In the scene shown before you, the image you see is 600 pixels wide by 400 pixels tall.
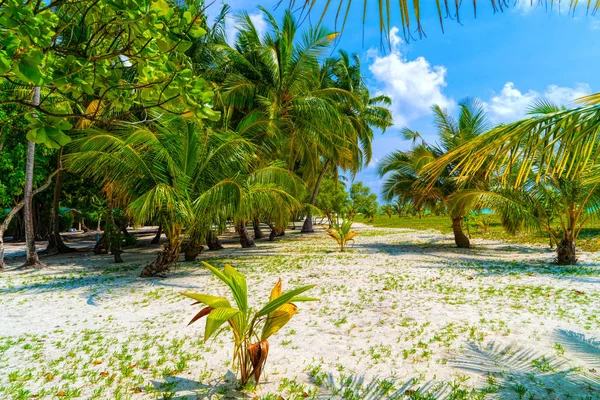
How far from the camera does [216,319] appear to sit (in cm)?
242

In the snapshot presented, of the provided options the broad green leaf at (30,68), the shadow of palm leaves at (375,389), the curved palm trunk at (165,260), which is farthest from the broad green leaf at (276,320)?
the curved palm trunk at (165,260)

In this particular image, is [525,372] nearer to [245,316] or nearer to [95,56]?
[245,316]

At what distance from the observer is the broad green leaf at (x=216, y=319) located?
7.88ft

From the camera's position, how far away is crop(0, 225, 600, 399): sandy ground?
2871mm

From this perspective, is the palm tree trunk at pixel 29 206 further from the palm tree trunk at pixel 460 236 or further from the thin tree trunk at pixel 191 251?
the palm tree trunk at pixel 460 236

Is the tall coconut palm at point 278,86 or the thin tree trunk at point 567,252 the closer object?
the thin tree trunk at point 567,252

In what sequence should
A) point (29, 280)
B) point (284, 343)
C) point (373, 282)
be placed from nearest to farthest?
point (284, 343) → point (373, 282) → point (29, 280)

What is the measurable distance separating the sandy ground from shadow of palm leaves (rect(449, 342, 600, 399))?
0.04ft

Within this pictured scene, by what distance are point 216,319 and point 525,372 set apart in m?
2.68

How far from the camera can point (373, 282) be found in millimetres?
6895

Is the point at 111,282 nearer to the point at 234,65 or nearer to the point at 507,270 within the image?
→ the point at 507,270

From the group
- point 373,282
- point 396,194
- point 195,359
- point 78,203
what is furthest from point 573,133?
point 78,203

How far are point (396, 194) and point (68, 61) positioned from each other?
1440cm

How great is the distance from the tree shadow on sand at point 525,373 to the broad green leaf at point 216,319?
213 cm
